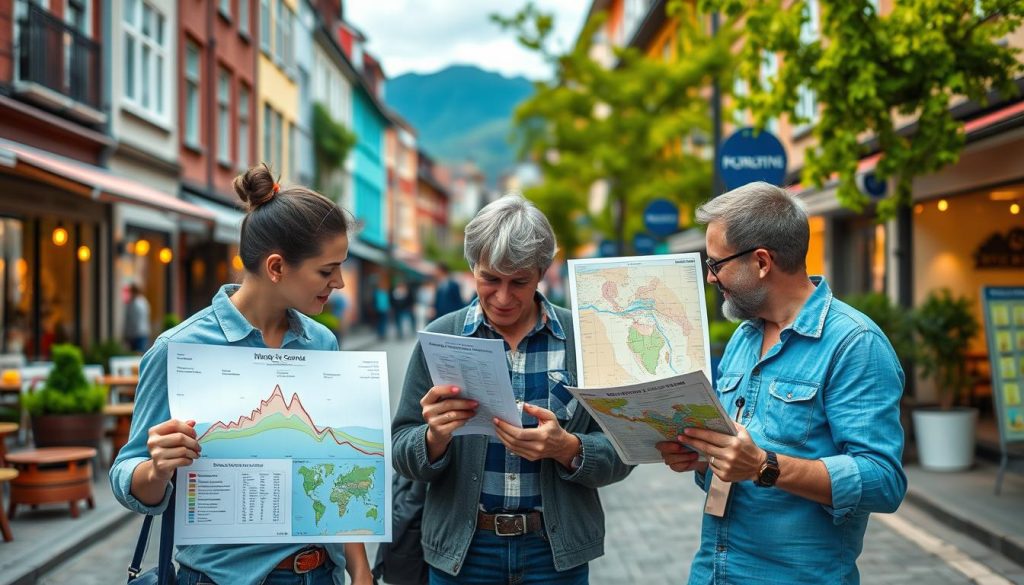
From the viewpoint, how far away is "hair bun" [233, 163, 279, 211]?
256 cm

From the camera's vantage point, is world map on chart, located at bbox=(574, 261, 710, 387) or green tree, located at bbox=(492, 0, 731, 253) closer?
world map on chart, located at bbox=(574, 261, 710, 387)

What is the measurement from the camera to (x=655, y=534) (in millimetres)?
7289

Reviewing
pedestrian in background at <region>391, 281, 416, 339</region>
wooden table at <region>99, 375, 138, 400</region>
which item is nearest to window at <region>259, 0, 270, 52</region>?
pedestrian in background at <region>391, 281, 416, 339</region>

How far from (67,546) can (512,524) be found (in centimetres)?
496

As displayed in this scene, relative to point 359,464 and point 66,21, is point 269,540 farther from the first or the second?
point 66,21

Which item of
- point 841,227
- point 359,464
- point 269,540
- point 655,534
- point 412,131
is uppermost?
point 412,131

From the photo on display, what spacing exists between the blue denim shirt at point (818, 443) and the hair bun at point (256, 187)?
130 cm

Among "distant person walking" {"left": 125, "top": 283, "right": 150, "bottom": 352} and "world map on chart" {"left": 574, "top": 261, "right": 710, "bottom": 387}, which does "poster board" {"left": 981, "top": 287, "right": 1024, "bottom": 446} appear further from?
"distant person walking" {"left": 125, "top": 283, "right": 150, "bottom": 352}

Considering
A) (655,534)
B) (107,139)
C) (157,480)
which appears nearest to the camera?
(157,480)

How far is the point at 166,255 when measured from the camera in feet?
66.8

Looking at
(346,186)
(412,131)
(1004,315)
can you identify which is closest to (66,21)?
(1004,315)

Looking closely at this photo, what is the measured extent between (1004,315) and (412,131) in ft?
193

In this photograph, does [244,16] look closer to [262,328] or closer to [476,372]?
[262,328]

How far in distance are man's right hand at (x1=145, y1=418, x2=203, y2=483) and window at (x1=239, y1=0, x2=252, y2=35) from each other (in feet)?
80.2
